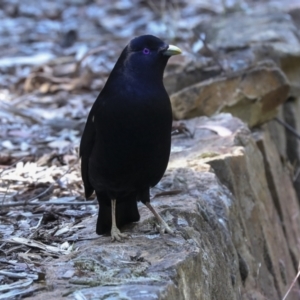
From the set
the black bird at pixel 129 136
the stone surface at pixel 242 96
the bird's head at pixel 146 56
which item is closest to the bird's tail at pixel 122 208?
the black bird at pixel 129 136

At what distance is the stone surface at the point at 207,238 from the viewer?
8.84 feet

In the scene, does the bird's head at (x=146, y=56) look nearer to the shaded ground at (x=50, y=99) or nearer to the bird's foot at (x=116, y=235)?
the bird's foot at (x=116, y=235)

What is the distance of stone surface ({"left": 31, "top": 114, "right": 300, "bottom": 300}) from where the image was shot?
2695 millimetres

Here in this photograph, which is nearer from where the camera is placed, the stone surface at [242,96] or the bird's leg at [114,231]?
the bird's leg at [114,231]

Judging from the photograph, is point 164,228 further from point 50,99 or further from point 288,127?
point 50,99

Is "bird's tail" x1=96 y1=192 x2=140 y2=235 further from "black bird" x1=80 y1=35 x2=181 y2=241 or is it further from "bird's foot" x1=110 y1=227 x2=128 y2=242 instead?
"bird's foot" x1=110 y1=227 x2=128 y2=242

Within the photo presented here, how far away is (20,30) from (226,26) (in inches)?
187

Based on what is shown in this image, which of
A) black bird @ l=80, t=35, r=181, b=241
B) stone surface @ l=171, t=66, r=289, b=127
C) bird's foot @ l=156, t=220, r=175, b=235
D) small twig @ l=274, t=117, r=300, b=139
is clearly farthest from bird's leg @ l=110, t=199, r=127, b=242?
small twig @ l=274, t=117, r=300, b=139

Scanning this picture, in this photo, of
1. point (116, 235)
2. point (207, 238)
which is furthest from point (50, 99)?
point (116, 235)

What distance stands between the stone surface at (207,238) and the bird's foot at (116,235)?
0.17 feet

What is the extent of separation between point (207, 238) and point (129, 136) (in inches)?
25.5

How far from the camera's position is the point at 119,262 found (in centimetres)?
288

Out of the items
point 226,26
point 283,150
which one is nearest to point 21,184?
point 283,150

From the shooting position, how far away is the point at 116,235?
3359 mm
